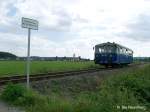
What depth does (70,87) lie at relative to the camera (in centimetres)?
1988

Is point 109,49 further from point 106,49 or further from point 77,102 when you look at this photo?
point 77,102

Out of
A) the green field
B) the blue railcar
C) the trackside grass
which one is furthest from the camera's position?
the blue railcar

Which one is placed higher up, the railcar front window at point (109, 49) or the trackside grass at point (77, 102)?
the railcar front window at point (109, 49)

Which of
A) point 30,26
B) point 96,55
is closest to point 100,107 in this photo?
point 30,26

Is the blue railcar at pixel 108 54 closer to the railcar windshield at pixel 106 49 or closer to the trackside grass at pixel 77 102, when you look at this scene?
the railcar windshield at pixel 106 49

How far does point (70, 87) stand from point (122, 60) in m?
28.0

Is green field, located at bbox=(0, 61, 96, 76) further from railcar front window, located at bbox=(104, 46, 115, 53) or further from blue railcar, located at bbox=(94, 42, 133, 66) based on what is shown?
railcar front window, located at bbox=(104, 46, 115, 53)

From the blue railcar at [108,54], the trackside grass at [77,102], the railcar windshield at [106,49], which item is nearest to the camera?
the trackside grass at [77,102]

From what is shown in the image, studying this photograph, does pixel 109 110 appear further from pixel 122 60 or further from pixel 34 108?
pixel 122 60

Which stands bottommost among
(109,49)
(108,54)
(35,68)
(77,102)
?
(77,102)

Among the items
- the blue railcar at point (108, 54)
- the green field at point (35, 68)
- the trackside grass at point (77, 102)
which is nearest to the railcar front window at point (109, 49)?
the blue railcar at point (108, 54)

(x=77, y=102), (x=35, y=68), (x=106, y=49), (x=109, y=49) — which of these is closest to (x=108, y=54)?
(x=109, y=49)

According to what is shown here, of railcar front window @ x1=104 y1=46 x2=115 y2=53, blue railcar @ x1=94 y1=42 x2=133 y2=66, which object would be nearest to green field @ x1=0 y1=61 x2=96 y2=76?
blue railcar @ x1=94 y1=42 x2=133 y2=66

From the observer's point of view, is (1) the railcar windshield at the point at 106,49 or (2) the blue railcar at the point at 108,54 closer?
(2) the blue railcar at the point at 108,54
